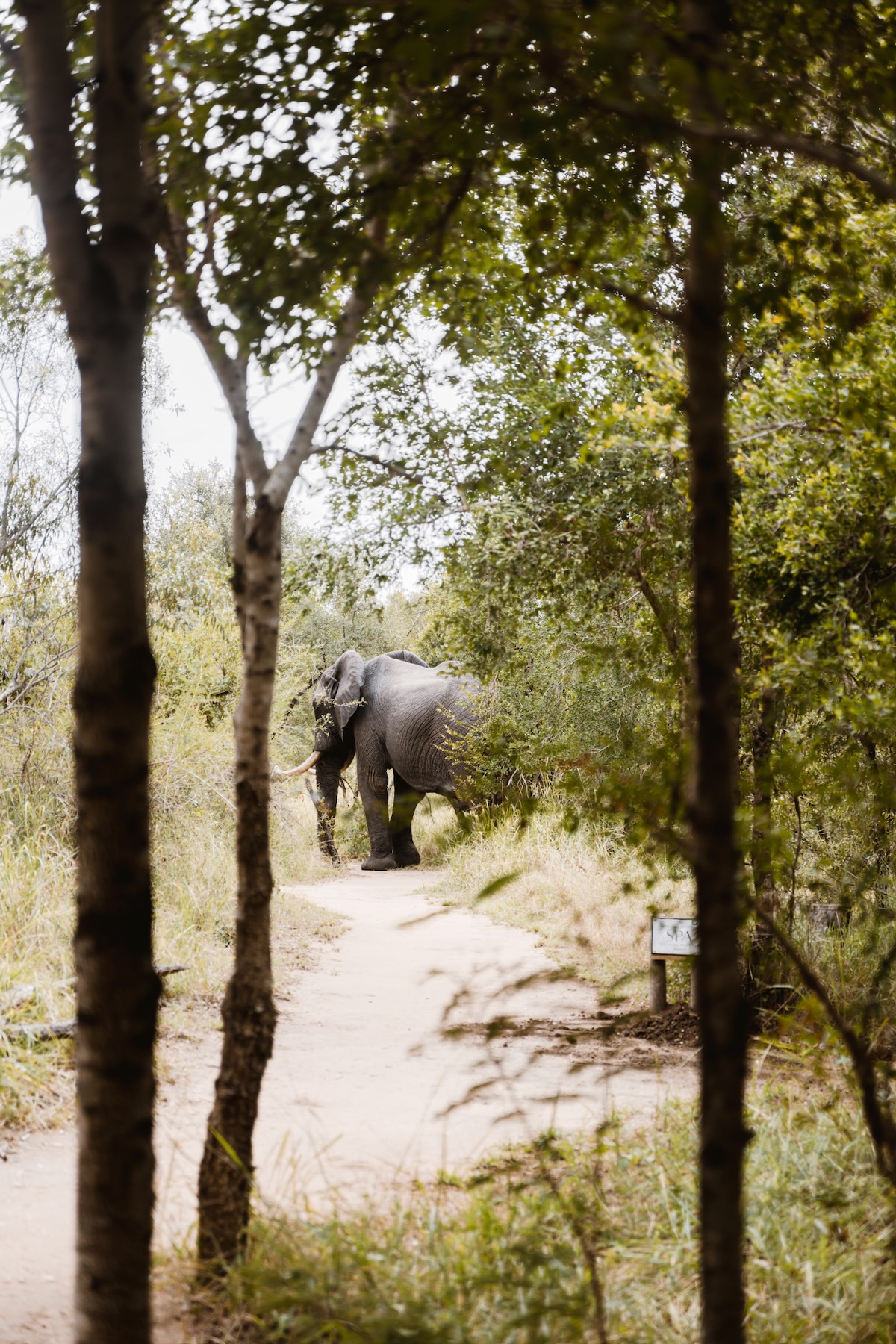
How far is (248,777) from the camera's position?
3096mm

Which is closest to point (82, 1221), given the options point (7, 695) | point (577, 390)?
point (577, 390)

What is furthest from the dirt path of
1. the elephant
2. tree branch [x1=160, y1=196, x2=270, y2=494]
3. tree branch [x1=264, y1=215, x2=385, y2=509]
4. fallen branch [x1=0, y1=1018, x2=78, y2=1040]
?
the elephant

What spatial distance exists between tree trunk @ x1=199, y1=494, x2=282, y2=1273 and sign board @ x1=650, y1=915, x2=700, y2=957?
359 centimetres

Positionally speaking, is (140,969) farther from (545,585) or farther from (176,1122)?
(545,585)

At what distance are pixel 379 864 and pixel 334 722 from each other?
9.04 feet

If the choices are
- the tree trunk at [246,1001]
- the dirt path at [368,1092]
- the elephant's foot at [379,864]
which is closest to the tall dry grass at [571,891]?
the dirt path at [368,1092]

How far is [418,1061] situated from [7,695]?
4.29m

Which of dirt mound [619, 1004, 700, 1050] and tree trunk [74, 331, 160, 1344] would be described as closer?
tree trunk [74, 331, 160, 1344]

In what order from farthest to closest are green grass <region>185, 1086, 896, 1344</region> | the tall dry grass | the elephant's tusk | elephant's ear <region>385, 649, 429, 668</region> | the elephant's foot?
elephant's ear <region>385, 649, 429, 668</region>
the elephant's foot
the elephant's tusk
the tall dry grass
green grass <region>185, 1086, 896, 1344</region>

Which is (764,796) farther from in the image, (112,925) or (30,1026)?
(112,925)

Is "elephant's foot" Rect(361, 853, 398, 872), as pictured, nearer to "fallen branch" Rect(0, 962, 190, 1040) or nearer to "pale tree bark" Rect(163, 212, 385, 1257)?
"fallen branch" Rect(0, 962, 190, 1040)

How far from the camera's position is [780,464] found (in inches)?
215

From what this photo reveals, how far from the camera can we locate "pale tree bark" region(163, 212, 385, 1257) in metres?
3.02

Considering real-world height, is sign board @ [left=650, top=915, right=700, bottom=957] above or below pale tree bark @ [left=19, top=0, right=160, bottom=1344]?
below
